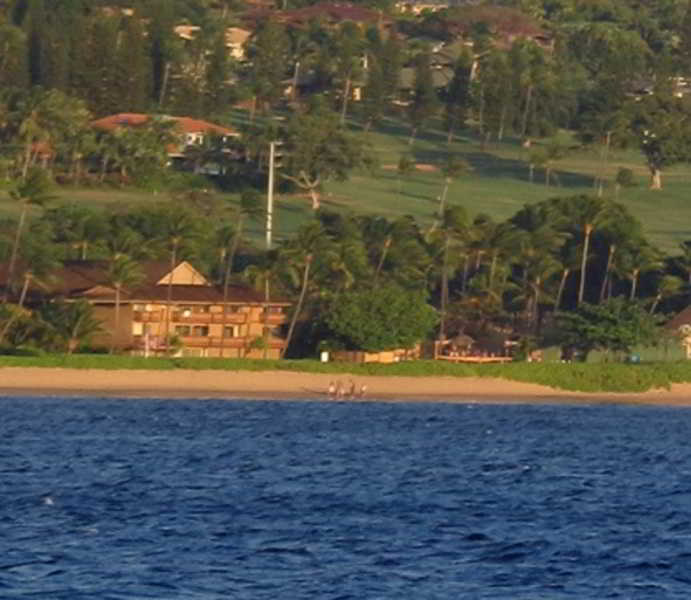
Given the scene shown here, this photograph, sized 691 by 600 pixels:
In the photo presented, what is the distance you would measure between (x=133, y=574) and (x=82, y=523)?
7149 millimetres

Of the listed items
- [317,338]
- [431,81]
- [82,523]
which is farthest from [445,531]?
[431,81]

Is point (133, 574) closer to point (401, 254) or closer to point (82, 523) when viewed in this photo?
point (82, 523)

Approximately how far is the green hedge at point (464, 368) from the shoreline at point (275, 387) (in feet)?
1.23

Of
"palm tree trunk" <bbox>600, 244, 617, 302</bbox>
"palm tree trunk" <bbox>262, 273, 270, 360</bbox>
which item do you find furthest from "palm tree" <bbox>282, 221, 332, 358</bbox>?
"palm tree trunk" <bbox>600, 244, 617, 302</bbox>

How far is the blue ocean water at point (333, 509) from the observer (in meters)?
35.8

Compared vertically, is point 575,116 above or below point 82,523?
above

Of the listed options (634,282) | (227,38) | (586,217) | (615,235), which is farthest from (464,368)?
(227,38)

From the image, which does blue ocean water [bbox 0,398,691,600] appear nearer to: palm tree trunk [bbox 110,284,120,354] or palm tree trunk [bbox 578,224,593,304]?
palm tree trunk [bbox 110,284,120,354]

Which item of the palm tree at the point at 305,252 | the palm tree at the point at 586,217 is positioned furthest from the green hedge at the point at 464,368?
the palm tree at the point at 586,217

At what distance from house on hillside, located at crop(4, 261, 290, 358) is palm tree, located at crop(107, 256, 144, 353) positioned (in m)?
0.13

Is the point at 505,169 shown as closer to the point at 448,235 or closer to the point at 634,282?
the point at 634,282

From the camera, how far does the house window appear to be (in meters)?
102

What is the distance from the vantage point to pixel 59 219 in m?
116

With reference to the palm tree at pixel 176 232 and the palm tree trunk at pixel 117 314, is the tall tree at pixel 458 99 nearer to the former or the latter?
the palm tree at pixel 176 232
